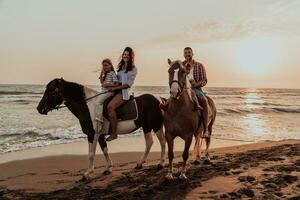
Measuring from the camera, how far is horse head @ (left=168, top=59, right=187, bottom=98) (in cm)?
693

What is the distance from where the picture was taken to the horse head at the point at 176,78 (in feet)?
22.7

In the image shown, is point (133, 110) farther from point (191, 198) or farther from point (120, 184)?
point (191, 198)

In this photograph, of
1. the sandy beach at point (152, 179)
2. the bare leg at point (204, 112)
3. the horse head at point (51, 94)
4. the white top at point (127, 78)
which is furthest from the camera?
the white top at point (127, 78)

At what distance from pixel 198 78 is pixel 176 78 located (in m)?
2.25

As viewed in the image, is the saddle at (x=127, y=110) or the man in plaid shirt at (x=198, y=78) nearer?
the man in plaid shirt at (x=198, y=78)

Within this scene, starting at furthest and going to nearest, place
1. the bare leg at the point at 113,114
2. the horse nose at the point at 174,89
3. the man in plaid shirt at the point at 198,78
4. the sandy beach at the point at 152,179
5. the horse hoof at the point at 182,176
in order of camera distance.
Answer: the bare leg at the point at 113,114
the man in plaid shirt at the point at 198,78
the horse hoof at the point at 182,176
the horse nose at the point at 174,89
the sandy beach at the point at 152,179

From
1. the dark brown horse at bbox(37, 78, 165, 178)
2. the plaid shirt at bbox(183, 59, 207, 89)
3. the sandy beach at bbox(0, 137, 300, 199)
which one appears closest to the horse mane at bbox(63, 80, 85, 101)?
the dark brown horse at bbox(37, 78, 165, 178)

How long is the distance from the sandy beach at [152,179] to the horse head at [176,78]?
1648 millimetres

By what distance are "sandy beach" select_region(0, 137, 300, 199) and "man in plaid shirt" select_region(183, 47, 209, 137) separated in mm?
1235

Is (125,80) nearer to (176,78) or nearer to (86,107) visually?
(86,107)

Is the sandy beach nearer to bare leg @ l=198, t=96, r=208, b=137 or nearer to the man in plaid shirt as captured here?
bare leg @ l=198, t=96, r=208, b=137

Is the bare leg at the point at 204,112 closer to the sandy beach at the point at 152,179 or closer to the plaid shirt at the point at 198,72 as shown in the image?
the plaid shirt at the point at 198,72

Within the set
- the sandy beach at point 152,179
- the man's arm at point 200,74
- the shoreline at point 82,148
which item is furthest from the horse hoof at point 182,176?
the shoreline at point 82,148

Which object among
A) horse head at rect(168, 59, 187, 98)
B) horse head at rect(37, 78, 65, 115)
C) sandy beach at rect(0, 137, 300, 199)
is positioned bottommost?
sandy beach at rect(0, 137, 300, 199)
